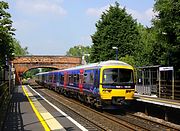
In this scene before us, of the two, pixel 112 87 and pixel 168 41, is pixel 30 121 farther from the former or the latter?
pixel 168 41

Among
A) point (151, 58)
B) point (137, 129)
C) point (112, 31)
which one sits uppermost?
point (112, 31)

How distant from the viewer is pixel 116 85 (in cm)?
2028

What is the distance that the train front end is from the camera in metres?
20.2

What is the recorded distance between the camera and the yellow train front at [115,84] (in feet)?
66.4

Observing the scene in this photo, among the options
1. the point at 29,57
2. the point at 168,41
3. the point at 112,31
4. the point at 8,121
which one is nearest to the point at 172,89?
the point at 168,41

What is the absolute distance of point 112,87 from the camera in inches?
798

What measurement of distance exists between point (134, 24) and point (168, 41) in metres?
31.1

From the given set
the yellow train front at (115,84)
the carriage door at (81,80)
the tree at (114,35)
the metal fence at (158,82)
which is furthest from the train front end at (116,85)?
the tree at (114,35)

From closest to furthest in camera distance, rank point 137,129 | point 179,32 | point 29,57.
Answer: point 137,129 < point 179,32 < point 29,57

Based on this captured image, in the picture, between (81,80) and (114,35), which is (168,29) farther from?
(114,35)

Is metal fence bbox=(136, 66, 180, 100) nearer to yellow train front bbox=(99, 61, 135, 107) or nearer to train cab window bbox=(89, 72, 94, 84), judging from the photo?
train cab window bbox=(89, 72, 94, 84)

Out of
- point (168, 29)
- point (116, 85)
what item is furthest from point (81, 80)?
point (168, 29)

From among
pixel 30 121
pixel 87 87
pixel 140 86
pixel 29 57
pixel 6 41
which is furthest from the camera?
pixel 29 57

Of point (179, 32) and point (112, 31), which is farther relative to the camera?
point (112, 31)
